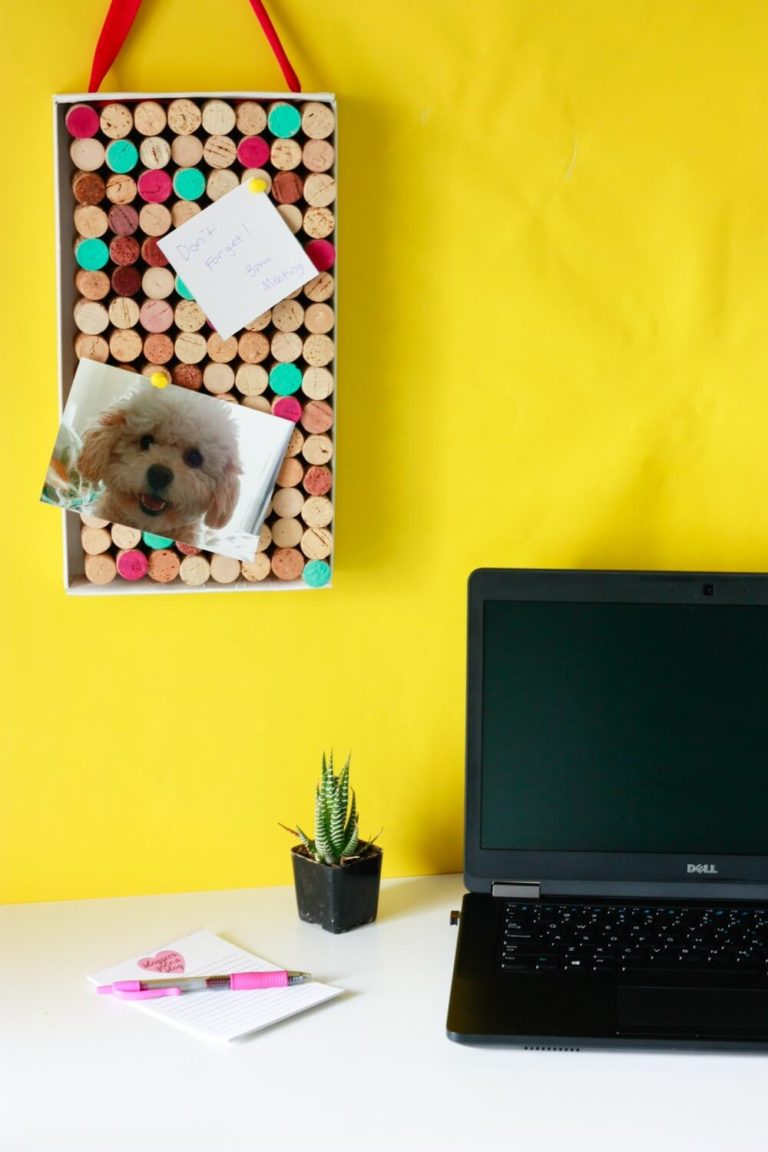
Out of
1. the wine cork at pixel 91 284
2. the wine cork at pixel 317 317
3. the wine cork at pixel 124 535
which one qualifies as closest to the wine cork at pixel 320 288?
the wine cork at pixel 317 317

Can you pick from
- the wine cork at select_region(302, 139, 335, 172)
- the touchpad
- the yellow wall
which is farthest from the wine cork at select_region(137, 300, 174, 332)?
the touchpad

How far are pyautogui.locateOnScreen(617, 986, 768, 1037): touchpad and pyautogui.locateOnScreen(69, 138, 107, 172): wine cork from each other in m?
0.97

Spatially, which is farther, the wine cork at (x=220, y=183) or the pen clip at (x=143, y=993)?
the wine cork at (x=220, y=183)

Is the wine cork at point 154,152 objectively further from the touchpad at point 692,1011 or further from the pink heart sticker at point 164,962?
the touchpad at point 692,1011

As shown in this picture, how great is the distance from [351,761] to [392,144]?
0.72m

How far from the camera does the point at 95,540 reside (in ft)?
4.41

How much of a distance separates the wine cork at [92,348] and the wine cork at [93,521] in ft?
0.54

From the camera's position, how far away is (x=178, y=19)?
4.37 feet

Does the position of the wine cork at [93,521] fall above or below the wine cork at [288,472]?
below

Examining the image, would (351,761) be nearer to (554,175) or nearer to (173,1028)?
(173,1028)

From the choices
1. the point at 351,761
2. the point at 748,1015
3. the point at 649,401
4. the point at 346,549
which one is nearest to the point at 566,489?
the point at 649,401

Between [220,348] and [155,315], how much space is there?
0.08 m

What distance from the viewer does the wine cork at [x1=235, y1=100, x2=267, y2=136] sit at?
130cm

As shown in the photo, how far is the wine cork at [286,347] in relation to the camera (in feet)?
4.44
